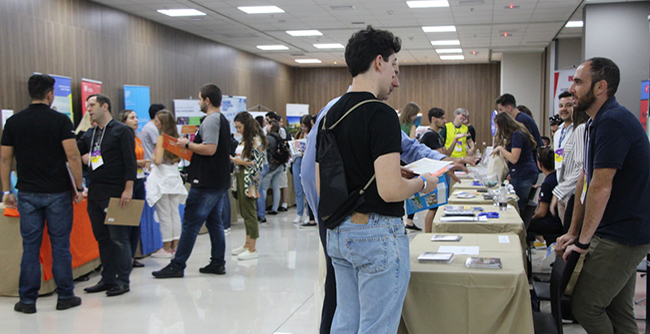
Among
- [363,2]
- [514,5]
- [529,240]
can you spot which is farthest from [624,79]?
[529,240]

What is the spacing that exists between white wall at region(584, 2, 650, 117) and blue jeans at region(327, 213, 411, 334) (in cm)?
881

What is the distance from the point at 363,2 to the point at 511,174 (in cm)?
505

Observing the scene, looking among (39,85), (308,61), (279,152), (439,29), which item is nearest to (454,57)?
(308,61)

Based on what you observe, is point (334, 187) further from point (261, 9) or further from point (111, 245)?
point (261, 9)

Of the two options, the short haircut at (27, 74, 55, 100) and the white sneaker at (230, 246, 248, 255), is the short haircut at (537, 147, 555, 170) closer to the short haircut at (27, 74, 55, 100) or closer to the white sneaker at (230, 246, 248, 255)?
the white sneaker at (230, 246, 248, 255)

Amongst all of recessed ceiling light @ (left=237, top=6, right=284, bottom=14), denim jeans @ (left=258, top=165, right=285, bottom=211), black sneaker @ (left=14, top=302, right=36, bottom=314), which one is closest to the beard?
black sneaker @ (left=14, top=302, right=36, bottom=314)

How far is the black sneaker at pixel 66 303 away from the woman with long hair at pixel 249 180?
1.89 metres

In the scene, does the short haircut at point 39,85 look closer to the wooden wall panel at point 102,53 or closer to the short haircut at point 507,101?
the wooden wall panel at point 102,53

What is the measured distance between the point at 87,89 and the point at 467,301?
8.12 metres

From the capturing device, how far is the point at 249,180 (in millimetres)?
5910

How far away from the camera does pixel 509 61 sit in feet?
58.0

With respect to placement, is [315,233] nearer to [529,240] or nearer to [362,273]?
[529,240]

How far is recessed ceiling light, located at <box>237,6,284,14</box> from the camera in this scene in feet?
33.1

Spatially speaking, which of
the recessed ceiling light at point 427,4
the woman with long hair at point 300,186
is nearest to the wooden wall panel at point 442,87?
the recessed ceiling light at point 427,4
